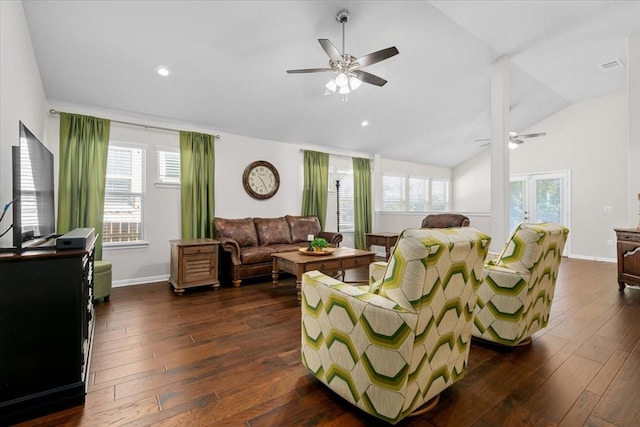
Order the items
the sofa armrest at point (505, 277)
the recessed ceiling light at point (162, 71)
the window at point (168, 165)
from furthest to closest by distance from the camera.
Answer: the window at point (168, 165) < the recessed ceiling light at point (162, 71) < the sofa armrest at point (505, 277)

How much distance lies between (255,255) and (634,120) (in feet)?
19.5

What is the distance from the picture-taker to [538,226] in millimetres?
2258

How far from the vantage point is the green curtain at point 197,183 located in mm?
4680

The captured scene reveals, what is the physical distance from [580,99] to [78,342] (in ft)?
30.3

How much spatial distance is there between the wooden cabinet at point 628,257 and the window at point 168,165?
6.54 metres

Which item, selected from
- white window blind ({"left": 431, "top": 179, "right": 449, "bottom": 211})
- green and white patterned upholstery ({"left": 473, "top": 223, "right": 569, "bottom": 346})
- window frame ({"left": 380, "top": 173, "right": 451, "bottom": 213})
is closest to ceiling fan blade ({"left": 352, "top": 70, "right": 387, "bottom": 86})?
green and white patterned upholstery ({"left": 473, "top": 223, "right": 569, "bottom": 346})

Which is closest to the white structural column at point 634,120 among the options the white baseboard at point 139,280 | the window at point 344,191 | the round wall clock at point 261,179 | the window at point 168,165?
the window at point 344,191

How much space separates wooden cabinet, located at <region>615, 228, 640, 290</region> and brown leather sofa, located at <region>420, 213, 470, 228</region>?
2115 millimetres

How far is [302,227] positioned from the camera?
18.5 ft

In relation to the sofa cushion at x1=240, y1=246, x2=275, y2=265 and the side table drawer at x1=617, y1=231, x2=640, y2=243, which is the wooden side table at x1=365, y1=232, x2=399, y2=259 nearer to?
the sofa cushion at x1=240, y1=246, x2=275, y2=265

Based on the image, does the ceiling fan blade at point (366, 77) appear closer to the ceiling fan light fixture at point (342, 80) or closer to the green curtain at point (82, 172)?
the ceiling fan light fixture at point (342, 80)

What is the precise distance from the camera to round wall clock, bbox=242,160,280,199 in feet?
17.8

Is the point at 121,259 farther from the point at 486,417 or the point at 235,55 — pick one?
the point at 486,417

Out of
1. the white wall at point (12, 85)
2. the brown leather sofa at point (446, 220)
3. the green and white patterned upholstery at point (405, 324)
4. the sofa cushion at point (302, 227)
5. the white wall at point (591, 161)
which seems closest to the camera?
the green and white patterned upholstery at point (405, 324)
